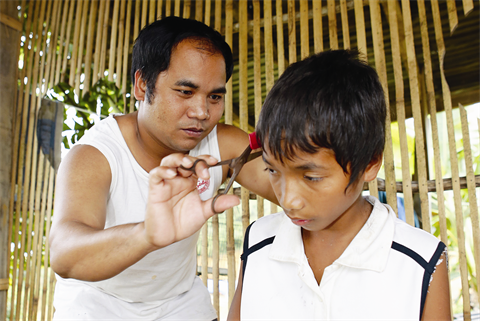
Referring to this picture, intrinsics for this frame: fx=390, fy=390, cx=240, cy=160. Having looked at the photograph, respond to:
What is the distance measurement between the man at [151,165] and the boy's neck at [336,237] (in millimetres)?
400

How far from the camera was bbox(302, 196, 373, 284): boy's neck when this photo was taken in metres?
1.20

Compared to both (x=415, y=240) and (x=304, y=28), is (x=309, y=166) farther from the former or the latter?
(x=304, y=28)

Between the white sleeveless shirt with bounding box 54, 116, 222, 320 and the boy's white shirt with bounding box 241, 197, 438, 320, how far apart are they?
0.44m

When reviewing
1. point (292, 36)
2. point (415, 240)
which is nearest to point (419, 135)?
point (292, 36)

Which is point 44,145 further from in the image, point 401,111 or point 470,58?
point 470,58

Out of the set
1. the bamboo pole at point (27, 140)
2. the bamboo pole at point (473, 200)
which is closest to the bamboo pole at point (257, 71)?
the bamboo pole at point (473, 200)

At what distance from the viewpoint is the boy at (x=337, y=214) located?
99cm

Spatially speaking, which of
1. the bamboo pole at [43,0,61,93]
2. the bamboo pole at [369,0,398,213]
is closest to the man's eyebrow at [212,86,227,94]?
the bamboo pole at [369,0,398,213]

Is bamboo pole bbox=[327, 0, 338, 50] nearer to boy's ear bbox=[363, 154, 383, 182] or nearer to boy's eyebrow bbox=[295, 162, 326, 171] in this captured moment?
boy's ear bbox=[363, 154, 383, 182]

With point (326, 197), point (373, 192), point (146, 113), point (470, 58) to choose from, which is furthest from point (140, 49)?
point (470, 58)

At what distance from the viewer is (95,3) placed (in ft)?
11.5

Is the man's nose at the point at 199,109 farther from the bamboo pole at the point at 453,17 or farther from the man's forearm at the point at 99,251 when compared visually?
the bamboo pole at the point at 453,17

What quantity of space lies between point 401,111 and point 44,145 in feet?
10.0

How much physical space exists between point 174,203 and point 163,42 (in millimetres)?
715
